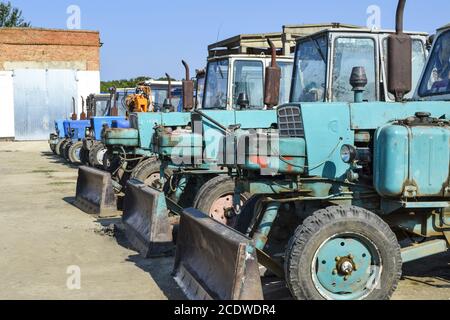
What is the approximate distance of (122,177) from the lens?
11.3 m

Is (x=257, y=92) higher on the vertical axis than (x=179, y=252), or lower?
higher

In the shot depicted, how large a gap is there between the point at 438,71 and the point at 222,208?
9.90 ft

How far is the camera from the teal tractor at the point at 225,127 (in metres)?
6.63

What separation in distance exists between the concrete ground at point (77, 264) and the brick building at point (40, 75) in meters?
22.8

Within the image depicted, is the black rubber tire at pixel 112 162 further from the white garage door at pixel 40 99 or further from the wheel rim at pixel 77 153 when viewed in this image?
the white garage door at pixel 40 99

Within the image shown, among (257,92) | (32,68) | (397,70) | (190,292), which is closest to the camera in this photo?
(397,70)

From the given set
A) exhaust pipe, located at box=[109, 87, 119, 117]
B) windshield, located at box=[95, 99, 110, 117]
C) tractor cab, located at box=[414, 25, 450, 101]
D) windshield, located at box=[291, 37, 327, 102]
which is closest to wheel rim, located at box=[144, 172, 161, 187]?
windshield, located at box=[291, 37, 327, 102]

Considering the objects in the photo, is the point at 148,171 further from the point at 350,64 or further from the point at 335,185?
the point at 335,185

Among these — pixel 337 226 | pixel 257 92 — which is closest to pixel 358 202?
pixel 337 226

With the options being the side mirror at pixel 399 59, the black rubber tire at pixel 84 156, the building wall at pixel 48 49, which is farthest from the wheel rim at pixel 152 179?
the building wall at pixel 48 49

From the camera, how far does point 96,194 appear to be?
10148 mm
